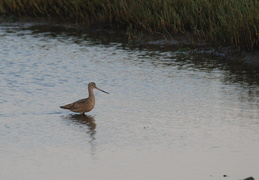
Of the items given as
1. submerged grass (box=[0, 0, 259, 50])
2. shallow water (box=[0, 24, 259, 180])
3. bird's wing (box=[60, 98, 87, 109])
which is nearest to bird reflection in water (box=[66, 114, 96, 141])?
shallow water (box=[0, 24, 259, 180])

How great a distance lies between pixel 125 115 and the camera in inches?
447

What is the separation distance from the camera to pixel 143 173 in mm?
8156

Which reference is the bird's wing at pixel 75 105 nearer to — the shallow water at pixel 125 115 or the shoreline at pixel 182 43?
the shallow water at pixel 125 115

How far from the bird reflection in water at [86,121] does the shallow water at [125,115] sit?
0.02 m

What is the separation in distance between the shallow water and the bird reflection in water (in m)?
0.02

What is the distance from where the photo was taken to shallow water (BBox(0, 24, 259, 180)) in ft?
27.9

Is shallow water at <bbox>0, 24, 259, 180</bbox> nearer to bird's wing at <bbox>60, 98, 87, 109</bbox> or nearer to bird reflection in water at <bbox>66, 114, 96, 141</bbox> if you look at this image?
bird reflection in water at <bbox>66, 114, 96, 141</bbox>

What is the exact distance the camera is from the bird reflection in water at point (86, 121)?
1045 cm

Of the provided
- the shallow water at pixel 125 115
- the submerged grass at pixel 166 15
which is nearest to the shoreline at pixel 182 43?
the submerged grass at pixel 166 15

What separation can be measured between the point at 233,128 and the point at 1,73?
6202 millimetres

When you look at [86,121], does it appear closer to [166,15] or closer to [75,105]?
[75,105]

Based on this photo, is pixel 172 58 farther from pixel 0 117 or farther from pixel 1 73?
pixel 0 117

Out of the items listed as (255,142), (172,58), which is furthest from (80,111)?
(172,58)

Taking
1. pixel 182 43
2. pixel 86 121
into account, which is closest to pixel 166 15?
pixel 182 43
